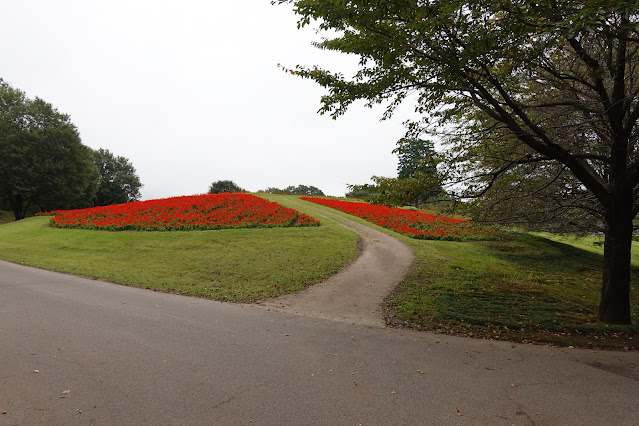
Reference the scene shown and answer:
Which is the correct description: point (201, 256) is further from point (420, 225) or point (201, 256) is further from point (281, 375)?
point (420, 225)

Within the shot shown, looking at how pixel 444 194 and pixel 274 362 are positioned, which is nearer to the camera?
pixel 274 362

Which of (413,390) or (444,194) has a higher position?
(444,194)

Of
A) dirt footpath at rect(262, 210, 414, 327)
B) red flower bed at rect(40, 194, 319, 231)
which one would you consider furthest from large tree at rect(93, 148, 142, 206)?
dirt footpath at rect(262, 210, 414, 327)

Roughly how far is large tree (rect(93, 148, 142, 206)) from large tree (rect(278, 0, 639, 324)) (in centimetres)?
4824

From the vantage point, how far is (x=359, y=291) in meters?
8.46

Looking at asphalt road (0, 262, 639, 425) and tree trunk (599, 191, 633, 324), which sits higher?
tree trunk (599, 191, 633, 324)

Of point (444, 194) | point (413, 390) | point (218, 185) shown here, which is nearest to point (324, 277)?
point (444, 194)

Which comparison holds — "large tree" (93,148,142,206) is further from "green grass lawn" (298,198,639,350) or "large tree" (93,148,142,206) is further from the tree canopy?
"green grass lawn" (298,198,639,350)

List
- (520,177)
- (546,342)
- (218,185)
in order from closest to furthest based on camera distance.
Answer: (546,342), (520,177), (218,185)

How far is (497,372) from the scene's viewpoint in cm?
421

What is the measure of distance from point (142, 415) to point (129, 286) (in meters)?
6.50

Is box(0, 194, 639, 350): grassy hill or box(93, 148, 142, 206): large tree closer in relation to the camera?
box(0, 194, 639, 350): grassy hill

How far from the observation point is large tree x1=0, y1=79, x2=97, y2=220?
28031 mm

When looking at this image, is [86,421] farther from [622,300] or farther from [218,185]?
[218,185]
